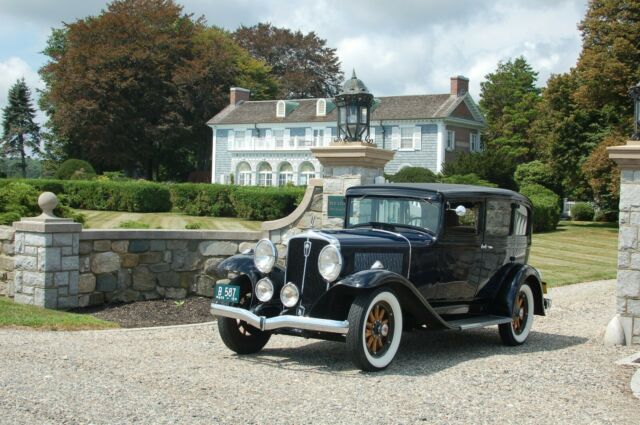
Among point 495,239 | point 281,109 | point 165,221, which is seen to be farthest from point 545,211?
point 281,109

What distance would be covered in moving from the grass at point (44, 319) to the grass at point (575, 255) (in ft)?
29.7

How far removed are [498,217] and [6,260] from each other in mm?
6778

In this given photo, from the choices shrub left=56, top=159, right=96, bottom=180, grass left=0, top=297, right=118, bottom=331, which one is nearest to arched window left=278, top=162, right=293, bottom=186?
shrub left=56, top=159, right=96, bottom=180

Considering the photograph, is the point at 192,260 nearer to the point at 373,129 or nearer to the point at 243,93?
the point at 373,129

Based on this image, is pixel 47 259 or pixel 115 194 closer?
pixel 47 259

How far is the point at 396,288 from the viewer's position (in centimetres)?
696

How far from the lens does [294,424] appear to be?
492 cm

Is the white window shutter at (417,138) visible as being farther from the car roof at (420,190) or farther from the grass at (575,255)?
the car roof at (420,190)

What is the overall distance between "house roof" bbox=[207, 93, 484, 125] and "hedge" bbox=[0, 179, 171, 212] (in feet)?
64.4

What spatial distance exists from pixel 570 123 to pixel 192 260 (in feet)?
88.6

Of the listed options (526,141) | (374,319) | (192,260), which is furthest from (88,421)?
(526,141)

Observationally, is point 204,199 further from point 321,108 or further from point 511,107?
point 511,107

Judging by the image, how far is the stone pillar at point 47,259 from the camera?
33.2 ft

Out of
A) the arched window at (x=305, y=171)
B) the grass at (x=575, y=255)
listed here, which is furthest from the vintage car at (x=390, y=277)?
the arched window at (x=305, y=171)
